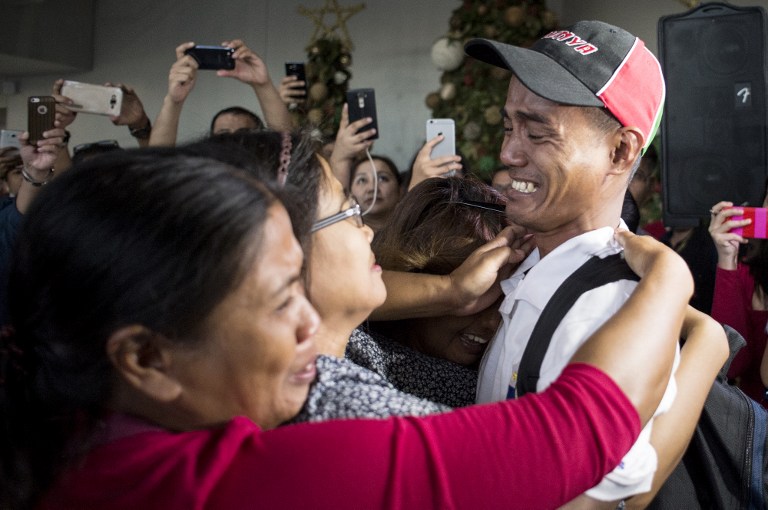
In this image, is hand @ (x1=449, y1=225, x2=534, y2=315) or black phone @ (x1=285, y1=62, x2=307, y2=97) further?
black phone @ (x1=285, y1=62, x2=307, y2=97)

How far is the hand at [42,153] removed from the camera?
250 centimetres

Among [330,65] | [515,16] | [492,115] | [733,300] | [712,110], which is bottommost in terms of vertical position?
[733,300]

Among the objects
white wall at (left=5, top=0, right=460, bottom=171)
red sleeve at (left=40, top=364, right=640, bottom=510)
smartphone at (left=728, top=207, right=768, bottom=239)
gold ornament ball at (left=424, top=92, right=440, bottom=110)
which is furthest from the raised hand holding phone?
white wall at (left=5, top=0, right=460, bottom=171)

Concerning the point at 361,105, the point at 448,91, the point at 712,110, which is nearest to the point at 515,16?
the point at 448,91

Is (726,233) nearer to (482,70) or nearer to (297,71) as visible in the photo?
(297,71)

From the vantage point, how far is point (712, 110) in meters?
2.31

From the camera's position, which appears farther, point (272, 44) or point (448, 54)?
point (272, 44)

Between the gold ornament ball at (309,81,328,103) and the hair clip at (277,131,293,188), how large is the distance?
3.83 metres

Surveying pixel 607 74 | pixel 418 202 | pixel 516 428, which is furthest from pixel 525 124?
pixel 516 428

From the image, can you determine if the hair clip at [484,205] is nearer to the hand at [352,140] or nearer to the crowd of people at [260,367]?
the crowd of people at [260,367]

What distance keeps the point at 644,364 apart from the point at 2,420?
0.70m

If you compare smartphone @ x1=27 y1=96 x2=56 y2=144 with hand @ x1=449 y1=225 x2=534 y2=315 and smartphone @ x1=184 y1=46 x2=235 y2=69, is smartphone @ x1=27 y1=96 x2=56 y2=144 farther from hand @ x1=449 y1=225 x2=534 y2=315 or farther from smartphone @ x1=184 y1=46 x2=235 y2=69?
hand @ x1=449 y1=225 x2=534 y2=315

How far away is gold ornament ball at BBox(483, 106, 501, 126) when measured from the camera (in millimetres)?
4051

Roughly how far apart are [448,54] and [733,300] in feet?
8.68
